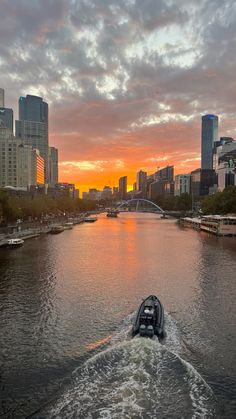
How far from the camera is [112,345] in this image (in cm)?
2458

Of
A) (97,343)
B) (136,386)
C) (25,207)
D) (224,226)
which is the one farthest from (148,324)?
(25,207)

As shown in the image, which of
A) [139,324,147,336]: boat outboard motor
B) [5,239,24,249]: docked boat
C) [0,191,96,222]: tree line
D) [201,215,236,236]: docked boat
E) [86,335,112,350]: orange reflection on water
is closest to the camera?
[139,324,147,336]: boat outboard motor

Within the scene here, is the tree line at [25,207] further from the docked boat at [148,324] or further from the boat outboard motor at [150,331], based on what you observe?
the boat outboard motor at [150,331]

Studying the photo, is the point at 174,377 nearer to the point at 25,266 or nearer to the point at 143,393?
the point at 143,393

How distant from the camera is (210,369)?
21703 mm

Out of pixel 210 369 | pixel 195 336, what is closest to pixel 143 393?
pixel 210 369

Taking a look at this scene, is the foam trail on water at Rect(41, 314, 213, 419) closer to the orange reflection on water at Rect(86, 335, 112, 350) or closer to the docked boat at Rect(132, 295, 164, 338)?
the docked boat at Rect(132, 295, 164, 338)

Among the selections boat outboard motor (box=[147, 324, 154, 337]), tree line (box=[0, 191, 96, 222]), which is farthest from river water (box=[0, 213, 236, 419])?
tree line (box=[0, 191, 96, 222])

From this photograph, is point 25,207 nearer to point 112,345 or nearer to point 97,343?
point 97,343

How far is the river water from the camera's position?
59.7 ft

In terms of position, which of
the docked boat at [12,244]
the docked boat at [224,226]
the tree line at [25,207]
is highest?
the tree line at [25,207]

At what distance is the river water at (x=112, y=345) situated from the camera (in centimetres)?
1820

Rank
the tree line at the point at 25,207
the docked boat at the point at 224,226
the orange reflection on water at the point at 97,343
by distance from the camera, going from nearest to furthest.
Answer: the orange reflection on water at the point at 97,343
the tree line at the point at 25,207
the docked boat at the point at 224,226

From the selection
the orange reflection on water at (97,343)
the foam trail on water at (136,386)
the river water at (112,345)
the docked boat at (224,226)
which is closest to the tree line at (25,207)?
the river water at (112,345)
